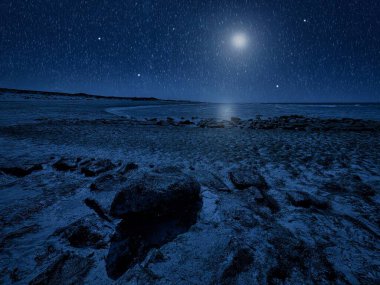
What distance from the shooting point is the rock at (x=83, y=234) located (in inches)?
69.2

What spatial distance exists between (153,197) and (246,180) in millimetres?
1647

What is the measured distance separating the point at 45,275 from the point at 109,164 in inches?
90.8

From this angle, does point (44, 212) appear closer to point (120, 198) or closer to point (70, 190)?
point (70, 190)

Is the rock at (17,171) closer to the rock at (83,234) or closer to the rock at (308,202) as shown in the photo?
the rock at (83,234)

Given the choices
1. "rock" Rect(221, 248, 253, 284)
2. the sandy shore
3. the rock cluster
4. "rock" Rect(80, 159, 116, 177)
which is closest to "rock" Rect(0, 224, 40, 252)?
the sandy shore

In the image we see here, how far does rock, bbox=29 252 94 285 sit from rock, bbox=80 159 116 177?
5.89ft

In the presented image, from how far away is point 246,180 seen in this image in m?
2.94

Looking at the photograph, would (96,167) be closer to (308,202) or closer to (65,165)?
(65,165)

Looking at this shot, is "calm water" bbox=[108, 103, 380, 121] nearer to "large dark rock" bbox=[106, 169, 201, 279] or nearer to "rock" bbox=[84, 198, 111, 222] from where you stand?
"rock" bbox=[84, 198, 111, 222]

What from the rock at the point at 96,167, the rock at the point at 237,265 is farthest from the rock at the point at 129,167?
the rock at the point at 237,265

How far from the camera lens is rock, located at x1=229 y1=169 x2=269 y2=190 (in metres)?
2.83

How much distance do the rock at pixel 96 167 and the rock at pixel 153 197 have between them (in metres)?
1.56

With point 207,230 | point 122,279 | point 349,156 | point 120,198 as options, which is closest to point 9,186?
point 120,198

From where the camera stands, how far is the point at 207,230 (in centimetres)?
194
